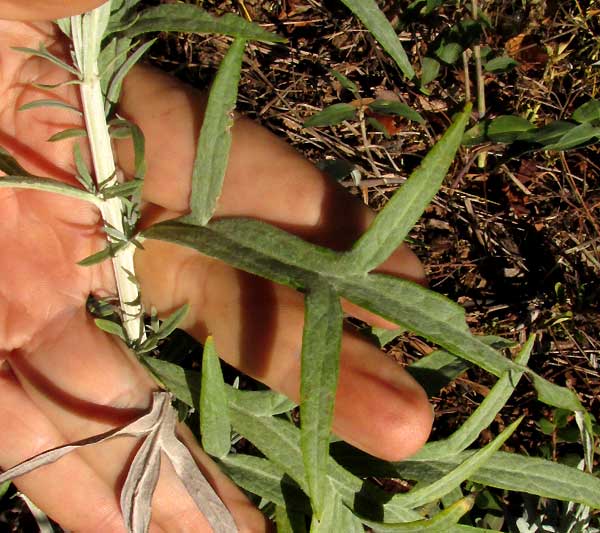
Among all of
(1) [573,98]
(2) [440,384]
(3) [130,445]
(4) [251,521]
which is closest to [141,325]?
(3) [130,445]

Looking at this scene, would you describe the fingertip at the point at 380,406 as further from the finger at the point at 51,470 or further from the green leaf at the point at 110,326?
the finger at the point at 51,470

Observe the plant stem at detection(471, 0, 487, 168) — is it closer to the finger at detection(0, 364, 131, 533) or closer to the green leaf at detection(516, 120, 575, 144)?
the green leaf at detection(516, 120, 575, 144)

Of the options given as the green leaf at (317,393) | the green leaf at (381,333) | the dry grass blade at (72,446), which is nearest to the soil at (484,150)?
the green leaf at (381,333)

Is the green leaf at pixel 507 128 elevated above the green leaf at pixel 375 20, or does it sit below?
below

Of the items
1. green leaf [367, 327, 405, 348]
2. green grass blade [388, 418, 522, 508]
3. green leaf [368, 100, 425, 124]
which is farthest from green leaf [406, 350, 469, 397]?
green leaf [368, 100, 425, 124]

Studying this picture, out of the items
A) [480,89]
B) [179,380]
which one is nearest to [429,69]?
[480,89]
